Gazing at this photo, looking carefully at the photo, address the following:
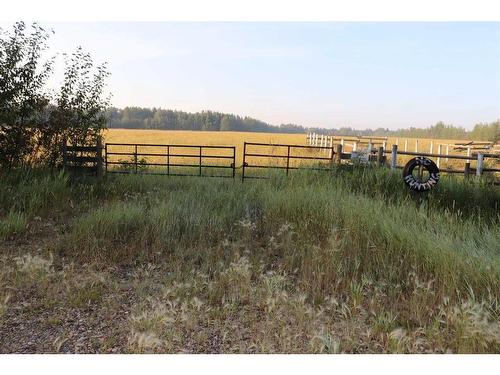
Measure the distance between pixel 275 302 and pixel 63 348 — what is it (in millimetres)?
2336

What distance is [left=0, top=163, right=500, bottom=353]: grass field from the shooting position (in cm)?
398

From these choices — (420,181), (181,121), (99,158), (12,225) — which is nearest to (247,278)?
(12,225)

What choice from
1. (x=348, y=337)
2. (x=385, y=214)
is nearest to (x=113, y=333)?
(x=348, y=337)

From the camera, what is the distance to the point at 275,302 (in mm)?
4699

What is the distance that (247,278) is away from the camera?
17.4ft

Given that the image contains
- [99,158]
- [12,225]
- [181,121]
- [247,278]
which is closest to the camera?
[247,278]

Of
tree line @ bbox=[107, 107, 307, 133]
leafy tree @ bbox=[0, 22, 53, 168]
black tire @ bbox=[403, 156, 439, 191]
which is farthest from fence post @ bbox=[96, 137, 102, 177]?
tree line @ bbox=[107, 107, 307, 133]

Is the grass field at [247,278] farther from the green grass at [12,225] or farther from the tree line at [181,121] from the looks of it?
the tree line at [181,121]

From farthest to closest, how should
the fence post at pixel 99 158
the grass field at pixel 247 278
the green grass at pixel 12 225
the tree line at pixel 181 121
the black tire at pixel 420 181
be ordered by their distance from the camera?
1. the tree line at pixel 181 121
2. the fence post at pixel 99 158
3. the black tire at pixel 420 181
4. the green grass at pixel 12 225
5. the grass field at pixel 247 278

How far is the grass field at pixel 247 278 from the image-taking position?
13.1 feet

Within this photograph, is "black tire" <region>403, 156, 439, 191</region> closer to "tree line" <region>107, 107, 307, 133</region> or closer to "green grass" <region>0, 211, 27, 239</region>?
"green grass" <region>0, 211, 27, 239</region>

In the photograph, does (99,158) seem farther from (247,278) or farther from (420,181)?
(420,181)

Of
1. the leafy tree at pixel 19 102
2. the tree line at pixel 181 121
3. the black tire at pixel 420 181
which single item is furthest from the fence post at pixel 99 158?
the tree line at pixel 181 121

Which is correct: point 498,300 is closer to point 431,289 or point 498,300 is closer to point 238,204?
point 431,289
